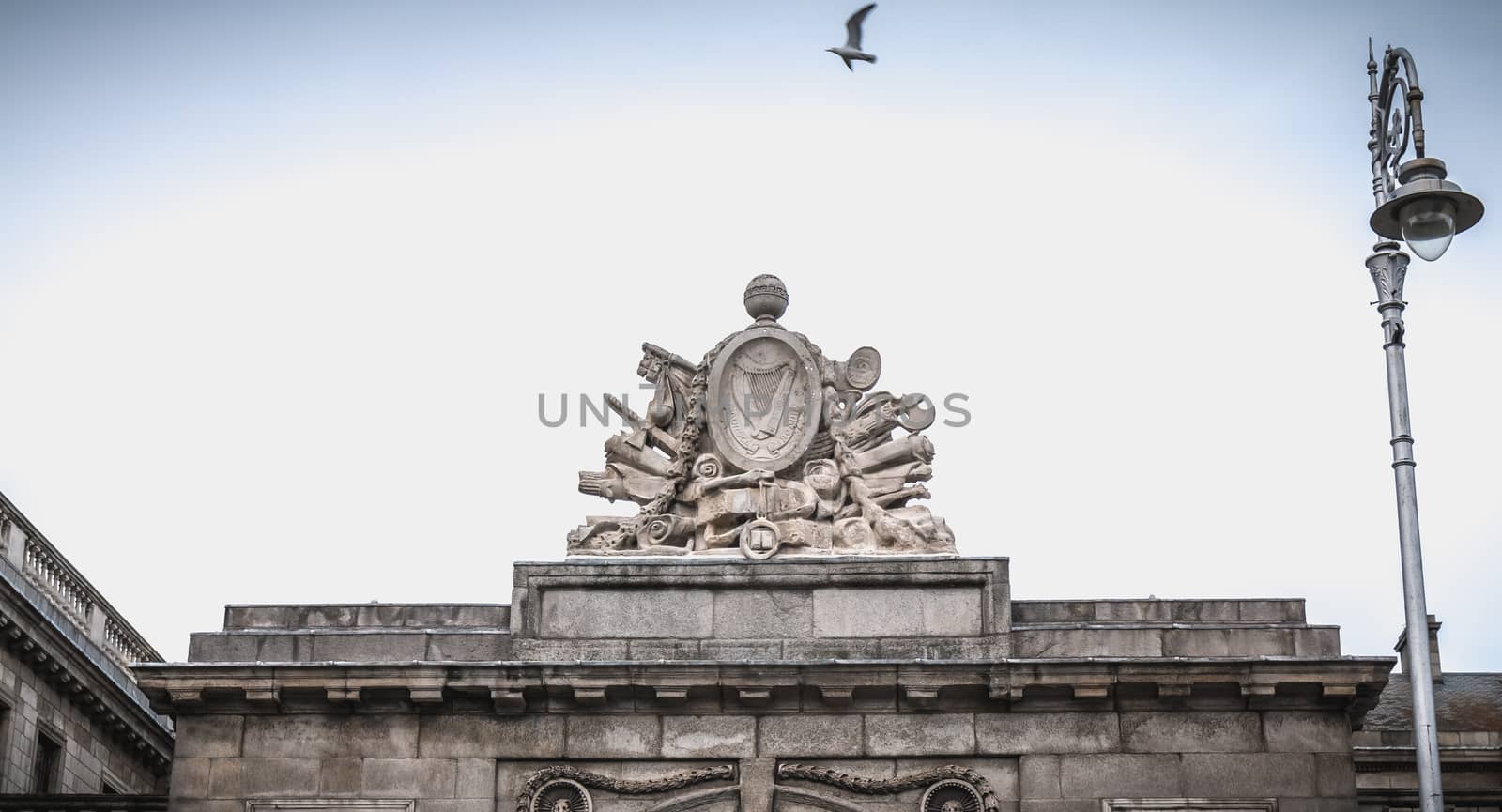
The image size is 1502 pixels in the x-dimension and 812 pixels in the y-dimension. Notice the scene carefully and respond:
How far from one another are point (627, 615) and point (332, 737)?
4.18m

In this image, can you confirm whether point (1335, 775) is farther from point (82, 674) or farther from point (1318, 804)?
point (82, 674)

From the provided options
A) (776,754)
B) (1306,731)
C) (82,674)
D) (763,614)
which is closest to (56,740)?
(82,674)

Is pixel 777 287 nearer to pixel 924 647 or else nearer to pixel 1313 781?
pixel 924 647

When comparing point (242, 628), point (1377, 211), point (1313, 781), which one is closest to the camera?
point (1377, 211)

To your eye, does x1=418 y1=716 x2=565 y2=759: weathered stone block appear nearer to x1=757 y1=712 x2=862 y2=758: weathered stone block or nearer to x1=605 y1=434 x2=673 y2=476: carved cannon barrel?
x1=757 y1=712 x2=862 y2=758: weathered stone block

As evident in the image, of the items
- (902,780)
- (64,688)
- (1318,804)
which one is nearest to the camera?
(1318,804)

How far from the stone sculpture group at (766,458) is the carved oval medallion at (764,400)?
1 centimetres

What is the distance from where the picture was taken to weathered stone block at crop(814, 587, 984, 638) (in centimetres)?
3244

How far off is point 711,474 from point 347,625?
536cm

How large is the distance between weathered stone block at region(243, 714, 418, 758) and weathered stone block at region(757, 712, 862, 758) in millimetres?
4608

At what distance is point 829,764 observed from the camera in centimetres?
3175

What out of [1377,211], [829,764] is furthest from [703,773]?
[1377,211]

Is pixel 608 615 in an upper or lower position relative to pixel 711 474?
lower

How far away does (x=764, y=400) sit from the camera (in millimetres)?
34406
